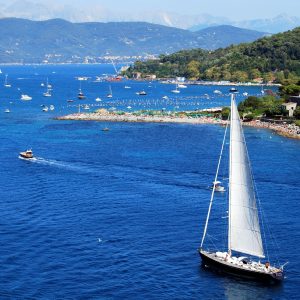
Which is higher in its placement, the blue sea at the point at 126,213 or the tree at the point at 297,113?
the tree at the point at 297,113

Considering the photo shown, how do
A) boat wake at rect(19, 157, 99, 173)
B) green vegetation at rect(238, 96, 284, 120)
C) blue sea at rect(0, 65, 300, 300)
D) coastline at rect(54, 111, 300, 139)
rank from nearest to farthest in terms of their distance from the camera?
blue sea at rect(0, 65, 300, 300) < boat wake at rect(19, 157, 99, 173) < coastline at rect(54, 111, 300, 139) < green vegetation at rect(238, 96, 284, 120)

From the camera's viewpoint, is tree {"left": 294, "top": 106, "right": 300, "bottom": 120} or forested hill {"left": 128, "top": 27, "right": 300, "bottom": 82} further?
forested hill {"left": 128, "top": 27, "right": 300, "bottom": 82}

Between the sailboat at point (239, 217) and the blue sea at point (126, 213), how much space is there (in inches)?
29.3

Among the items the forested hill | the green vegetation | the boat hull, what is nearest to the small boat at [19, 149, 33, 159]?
the boat hull

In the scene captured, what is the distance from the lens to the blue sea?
110ft

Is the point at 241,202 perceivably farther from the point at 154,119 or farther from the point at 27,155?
the point at 154,119

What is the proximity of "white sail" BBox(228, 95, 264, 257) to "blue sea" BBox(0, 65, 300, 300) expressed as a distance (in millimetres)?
1929

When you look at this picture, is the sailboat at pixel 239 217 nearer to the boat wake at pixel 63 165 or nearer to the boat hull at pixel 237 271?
the boat hull at pixel 237 271

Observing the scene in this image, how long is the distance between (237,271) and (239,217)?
2670mm

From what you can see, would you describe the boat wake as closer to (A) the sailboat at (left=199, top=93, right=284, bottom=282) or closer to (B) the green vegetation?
(A) the sailboat at (left=199, top=93, right=284, bottom=282)

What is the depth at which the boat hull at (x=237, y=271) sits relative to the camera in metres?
33.2

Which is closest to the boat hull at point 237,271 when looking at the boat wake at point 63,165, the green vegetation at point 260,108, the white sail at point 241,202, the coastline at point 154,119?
the white sail at point 241,202

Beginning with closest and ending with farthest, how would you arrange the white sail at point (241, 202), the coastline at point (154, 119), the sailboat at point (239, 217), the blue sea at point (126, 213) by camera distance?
the blue sea at point (126, 213) < the sailboat at point (239, 217) < the white sail at point (241, 202) < the coastline at point (154, 119)

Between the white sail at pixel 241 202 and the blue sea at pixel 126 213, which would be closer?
the blue sea at pixel 126 213
